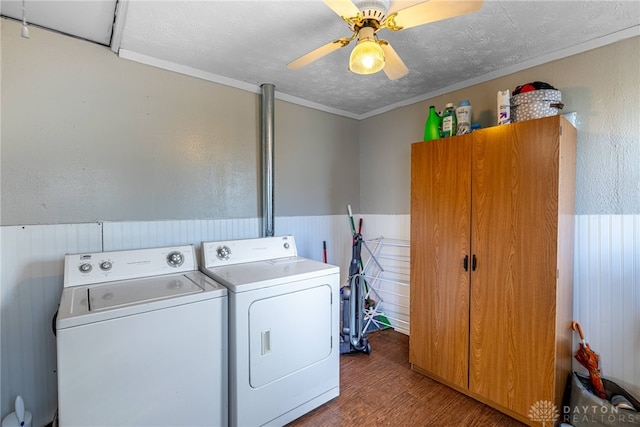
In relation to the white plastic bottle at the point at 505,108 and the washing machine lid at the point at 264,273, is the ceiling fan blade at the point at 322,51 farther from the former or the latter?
the washing machine lid at the point at 264,273

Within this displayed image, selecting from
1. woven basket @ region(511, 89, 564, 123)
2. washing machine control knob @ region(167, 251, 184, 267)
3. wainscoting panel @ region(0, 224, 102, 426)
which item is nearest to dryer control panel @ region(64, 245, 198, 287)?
washing machine control knob @ region(167, 251, 184, 267)

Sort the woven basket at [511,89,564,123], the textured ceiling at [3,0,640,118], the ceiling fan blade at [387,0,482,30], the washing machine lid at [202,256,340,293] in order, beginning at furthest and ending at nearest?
the woven basket at [511,89,564,123], the washing machine lid at [202,256,340,293], the textured ceiling at [3,0,640,118], the ceiling fan blade at [387,0,482,30]

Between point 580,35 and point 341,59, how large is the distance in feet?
4.85

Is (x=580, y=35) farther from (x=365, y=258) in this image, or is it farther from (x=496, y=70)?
(x=365, y=258)

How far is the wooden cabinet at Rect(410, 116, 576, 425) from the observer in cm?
164

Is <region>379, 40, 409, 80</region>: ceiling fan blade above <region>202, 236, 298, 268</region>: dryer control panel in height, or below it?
above

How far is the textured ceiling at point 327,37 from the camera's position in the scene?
5.08 ft

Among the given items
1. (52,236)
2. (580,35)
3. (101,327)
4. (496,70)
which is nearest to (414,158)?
(496,70)

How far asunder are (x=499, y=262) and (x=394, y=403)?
45.9 inches

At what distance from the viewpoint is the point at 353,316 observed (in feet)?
8.62

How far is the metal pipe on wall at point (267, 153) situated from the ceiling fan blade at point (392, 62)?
1200 mm

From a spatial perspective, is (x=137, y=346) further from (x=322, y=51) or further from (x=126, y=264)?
(x=322, y=51)

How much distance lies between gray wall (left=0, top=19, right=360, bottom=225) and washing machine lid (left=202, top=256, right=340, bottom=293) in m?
0.58

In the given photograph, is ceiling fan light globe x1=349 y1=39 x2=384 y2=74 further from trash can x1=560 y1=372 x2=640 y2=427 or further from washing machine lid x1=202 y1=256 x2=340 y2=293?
trash can x1=560 y1=372 x2=640 y2=427
